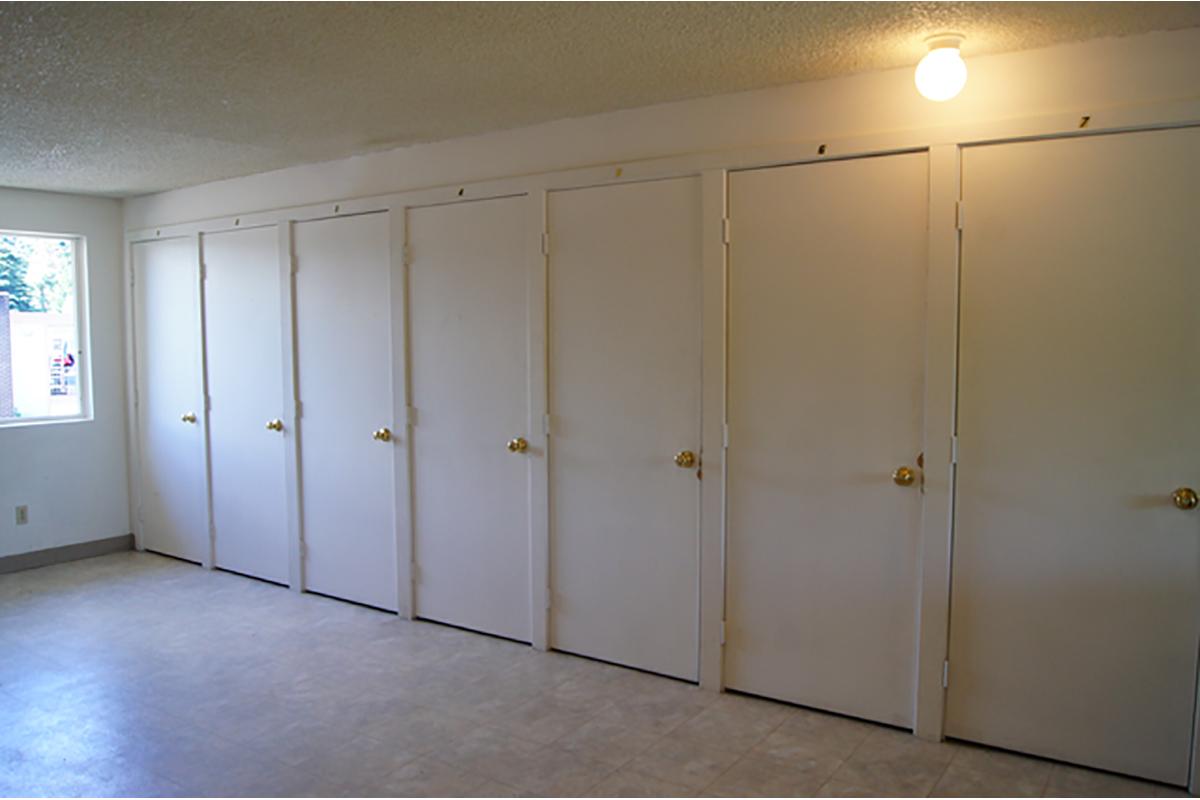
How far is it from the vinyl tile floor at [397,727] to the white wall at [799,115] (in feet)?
7.09

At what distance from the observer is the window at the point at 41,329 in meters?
5.06

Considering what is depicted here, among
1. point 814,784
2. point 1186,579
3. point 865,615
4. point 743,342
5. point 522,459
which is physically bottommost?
point 814,784

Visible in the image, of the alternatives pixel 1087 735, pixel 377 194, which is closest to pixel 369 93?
pixel 377 194

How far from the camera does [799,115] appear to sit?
Result: 299cm

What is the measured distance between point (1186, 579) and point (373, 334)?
357cm

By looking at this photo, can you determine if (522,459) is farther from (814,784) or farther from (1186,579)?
(1186,579)

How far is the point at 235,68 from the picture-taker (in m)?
2.79

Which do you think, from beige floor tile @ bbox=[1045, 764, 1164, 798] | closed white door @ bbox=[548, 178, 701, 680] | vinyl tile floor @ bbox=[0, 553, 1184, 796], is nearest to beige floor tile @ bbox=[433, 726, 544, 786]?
vinyl tile floor @ bbox=[0, 553, 1184, 796]

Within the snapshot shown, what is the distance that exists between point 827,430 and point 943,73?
125cm

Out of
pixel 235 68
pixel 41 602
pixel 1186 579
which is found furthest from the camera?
pixel 41 602

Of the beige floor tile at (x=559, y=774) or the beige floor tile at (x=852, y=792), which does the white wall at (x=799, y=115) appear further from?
the beige floor tile at (x=559, y=774)

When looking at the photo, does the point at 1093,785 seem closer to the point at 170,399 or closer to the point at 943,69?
the point at 943,69

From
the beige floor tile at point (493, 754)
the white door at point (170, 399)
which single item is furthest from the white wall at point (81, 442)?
the beige floor tile at point (493, 754)

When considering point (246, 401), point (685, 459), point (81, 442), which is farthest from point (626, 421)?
point (81, 442)
